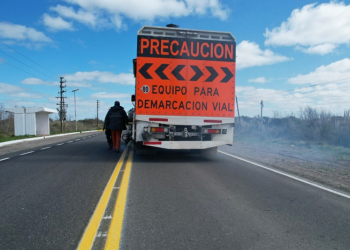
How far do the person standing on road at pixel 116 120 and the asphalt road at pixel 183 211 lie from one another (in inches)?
166

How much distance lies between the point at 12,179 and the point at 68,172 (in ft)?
4.05

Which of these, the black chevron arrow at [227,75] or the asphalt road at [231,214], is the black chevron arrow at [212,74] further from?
the asphalt road at [231,214]

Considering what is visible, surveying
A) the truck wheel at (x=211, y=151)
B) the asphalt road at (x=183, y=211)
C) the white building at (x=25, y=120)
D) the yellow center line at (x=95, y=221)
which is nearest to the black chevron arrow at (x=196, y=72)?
the truck wheel at (x=211, y=151)

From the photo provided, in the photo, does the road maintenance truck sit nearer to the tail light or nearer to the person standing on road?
the tail light

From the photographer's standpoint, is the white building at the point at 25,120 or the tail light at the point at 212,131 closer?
the tail light at the point at 212,131

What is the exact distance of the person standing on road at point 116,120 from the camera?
11.3 metres

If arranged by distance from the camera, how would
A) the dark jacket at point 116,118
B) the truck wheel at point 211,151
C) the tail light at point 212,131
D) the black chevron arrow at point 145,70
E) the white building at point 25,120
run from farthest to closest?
the white building at point 25,120 < the dark jacket at point 116,118 < the truck wheel at point 211,151 < the tail light at point 212,131 < the black chevron arrow at point 145,70

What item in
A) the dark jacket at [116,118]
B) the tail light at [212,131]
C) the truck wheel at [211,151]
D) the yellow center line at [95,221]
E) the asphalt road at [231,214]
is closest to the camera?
the yellow center line at [95,221]

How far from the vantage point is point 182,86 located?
891cm

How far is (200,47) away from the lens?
29.3ft

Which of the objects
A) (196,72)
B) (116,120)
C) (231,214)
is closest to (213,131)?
(196,72)

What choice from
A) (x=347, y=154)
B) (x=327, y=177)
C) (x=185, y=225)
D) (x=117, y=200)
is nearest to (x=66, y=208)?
(x=117, y=200)

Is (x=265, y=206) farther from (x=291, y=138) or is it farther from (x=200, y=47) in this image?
(x=291, y=138)

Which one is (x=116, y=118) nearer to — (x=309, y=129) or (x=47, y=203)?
(x=47, y=203)
